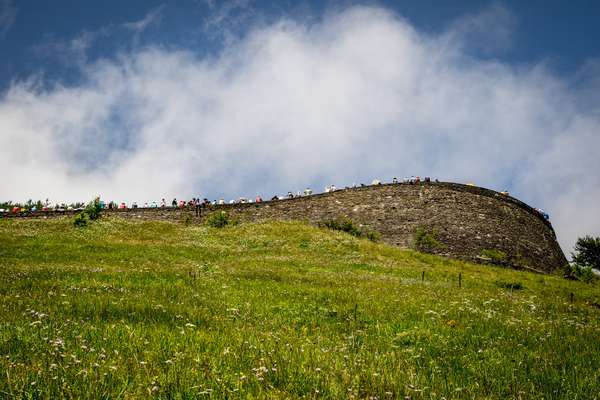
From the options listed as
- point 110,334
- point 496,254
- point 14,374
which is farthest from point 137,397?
point 496,254

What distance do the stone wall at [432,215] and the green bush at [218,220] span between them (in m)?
2.45

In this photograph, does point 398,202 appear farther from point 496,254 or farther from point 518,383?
point 518,383

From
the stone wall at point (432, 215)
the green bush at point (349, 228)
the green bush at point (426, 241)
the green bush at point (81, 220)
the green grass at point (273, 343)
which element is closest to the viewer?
the green grass at point (273, 343)

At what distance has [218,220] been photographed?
173 ft

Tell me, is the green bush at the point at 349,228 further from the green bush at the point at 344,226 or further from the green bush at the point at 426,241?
the green bush at the point at 426,241

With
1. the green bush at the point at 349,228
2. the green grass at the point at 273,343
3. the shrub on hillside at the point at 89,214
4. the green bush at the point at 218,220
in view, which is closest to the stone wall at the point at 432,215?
the green bush at the point at 349,228

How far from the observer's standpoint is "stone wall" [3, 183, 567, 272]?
50.5m

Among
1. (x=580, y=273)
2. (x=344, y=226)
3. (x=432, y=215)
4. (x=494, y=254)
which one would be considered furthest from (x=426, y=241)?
(x=580, y=273)

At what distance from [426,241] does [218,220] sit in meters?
26.6

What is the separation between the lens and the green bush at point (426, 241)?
4894 centimetres

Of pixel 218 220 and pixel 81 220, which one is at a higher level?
pixel 218 220

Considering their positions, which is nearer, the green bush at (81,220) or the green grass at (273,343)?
the green grass at (273,343)

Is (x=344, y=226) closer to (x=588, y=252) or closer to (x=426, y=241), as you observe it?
(x=426, y=241)

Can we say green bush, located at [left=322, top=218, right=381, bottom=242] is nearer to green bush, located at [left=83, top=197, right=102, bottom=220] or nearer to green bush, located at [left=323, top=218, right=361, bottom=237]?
green bush, located at [left=323, top=218, right=361, bottom=237]
